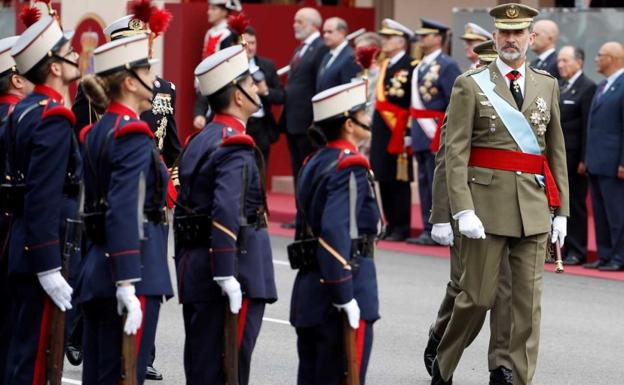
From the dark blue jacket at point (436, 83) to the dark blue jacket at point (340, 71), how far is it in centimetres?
90

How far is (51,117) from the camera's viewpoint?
766 centimetres

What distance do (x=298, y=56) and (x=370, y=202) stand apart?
10.6 metres

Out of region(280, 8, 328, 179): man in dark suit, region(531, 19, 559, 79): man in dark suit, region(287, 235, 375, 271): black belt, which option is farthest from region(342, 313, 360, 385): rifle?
→ region(280, 8, 328, 179): man in dark suit

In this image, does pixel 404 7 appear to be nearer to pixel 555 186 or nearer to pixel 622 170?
pixel 622 170

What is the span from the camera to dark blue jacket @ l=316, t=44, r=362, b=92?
17094mm

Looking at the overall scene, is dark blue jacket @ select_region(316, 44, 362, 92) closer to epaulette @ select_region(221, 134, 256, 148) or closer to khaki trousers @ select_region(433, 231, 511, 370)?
khaki trousers @ select_region(433, 231, 511, 370)

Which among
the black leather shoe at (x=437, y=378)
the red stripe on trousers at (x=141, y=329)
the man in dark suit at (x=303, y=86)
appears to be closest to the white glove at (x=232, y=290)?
the red stripe on trousers at (x=141, y=329)

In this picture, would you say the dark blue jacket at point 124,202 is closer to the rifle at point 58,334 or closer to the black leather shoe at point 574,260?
the rifle at point 58,334

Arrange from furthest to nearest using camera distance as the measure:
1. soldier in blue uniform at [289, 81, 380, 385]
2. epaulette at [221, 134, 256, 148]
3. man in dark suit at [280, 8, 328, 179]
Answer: man in dark suit at [280, 8, 328, 179]
epaulette at [221, 134, 256, 148]
soldier in blue uniform at [289, 81, 380, 385]

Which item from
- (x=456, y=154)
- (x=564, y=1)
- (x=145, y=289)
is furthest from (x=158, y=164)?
(x=564, y=1)

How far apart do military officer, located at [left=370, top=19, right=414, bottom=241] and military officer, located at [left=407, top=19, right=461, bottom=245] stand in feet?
0.72

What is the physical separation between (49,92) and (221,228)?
110 cm

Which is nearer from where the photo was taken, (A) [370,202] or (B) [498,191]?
(A) [370,202]

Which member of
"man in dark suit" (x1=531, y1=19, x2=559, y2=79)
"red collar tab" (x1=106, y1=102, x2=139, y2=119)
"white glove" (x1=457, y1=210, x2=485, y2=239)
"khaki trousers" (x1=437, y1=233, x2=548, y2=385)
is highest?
"red collar tab" (x1=106, y1=102, x2=139, y2=119)
